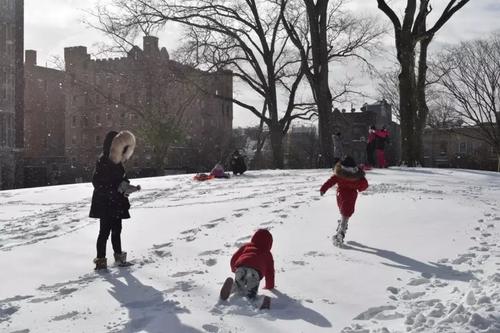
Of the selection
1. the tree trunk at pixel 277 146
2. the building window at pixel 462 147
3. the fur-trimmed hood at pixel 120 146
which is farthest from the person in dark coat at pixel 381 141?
the building window at pixel 462 147

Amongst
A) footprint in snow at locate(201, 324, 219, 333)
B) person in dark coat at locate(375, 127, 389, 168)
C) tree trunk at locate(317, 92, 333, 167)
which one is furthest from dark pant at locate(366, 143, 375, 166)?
footprint in snow at locate(201, 324, 219, 333)

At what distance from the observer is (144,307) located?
4.78m

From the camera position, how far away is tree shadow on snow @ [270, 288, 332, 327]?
435 centimetres

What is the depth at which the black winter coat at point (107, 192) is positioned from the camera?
20.2 feet

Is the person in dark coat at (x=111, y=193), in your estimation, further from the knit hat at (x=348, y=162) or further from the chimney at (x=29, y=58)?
the chimney at (x=29, y=58)

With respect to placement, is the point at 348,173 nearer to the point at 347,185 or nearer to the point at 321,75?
the point at 347,185

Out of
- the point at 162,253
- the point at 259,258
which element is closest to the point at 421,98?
the point at 162,253

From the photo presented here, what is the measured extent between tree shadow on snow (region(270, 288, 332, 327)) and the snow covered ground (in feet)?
0.06

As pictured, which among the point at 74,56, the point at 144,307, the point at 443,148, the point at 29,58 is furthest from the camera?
the point at 443,148

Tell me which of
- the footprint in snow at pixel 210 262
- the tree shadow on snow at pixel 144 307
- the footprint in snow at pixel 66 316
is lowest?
the footprint in snow at pixel 66 316

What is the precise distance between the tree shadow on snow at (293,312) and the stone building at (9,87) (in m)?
37.1

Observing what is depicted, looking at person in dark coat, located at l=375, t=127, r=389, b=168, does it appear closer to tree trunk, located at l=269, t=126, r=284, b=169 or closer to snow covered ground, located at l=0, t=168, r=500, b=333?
snow covered ground, located at l=0, t=168, r=500, b=333

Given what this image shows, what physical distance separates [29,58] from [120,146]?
69.6 metres

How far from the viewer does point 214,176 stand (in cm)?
1742
